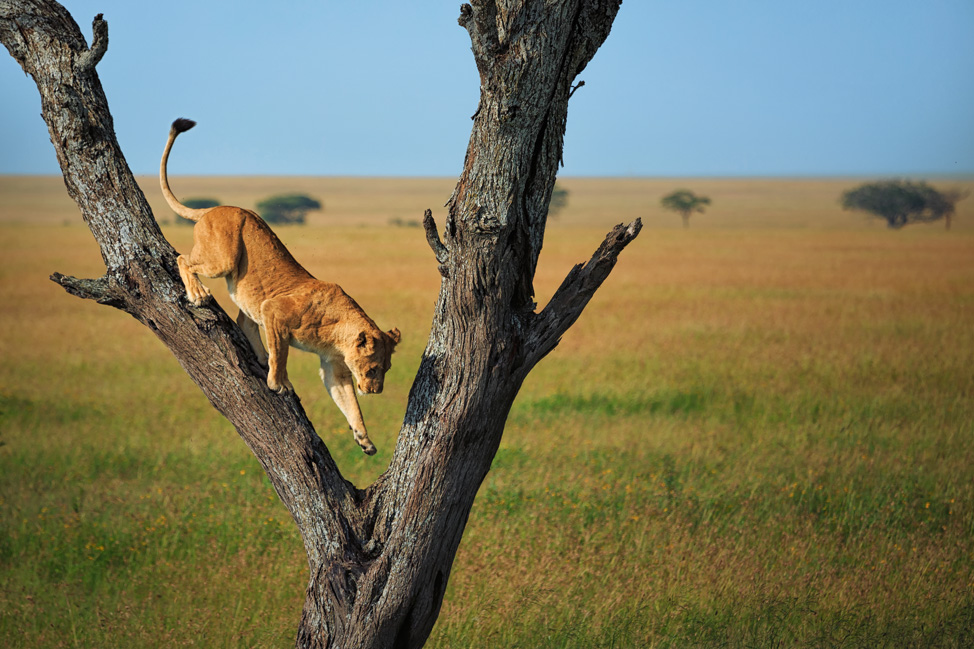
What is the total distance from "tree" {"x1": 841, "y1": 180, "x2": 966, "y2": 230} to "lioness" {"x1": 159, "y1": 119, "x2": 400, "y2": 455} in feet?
266

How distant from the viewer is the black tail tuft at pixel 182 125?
14.7 ft

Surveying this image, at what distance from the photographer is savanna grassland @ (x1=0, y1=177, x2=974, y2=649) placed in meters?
7.03

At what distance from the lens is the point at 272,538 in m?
8.58

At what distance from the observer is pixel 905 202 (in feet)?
258

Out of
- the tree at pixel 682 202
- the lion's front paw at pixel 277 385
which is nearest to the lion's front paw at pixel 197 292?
the lion's front paw at pixel 277 385

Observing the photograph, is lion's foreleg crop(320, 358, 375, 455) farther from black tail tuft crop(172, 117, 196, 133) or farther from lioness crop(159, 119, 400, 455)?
black tail tuft crop(172, 117, 196, 133)

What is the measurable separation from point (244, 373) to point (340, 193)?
177 meters

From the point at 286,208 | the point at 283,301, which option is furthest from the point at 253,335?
the point at 286,208

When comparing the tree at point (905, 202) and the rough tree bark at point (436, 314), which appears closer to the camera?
the rough tree bark at point (436, 314)

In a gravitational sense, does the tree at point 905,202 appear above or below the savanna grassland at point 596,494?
above

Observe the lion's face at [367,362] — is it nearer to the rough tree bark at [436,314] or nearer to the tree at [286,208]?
the rough tree bark at [436,314]

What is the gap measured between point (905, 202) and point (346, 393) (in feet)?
277

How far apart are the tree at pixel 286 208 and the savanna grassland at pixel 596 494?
59282 mm

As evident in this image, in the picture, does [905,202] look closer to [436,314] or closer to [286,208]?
[286,208]
